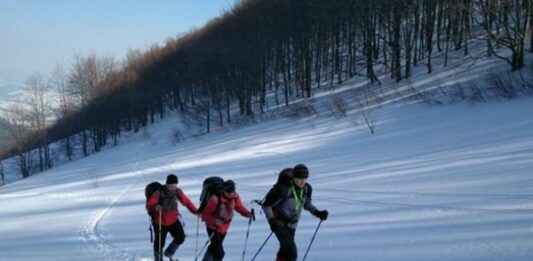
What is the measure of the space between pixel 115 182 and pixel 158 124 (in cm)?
3645

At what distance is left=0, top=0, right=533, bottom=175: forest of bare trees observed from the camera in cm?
2861

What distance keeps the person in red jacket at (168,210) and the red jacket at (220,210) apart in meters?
0.73

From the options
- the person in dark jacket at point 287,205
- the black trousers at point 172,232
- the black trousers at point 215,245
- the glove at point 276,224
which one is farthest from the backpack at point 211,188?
the black trousers at point 172,232

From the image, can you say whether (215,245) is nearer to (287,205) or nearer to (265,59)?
(287,205)

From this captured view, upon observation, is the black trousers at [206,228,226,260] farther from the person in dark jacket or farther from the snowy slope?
the snowy slope

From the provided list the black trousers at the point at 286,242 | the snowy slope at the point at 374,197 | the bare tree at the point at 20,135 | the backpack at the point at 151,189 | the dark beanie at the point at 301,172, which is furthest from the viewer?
the bare tree at the point at 20,135

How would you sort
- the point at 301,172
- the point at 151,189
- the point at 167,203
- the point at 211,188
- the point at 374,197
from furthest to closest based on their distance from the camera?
the point at 374,197 → the point at 167,203 → the point at 151,189 → the point at 211,188 → the point at 301,172

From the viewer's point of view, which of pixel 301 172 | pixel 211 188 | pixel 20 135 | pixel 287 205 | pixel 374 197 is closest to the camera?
pixel 301 172

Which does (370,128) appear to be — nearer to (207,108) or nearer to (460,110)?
(460,110)

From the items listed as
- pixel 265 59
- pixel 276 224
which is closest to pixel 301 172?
pixel 276 224

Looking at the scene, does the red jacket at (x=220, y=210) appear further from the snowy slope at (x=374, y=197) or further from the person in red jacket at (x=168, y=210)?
the snowy slope at (x=374, y=197)

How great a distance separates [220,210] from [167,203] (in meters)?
1.51

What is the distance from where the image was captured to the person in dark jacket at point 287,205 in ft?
20.6

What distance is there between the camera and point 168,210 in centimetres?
797
